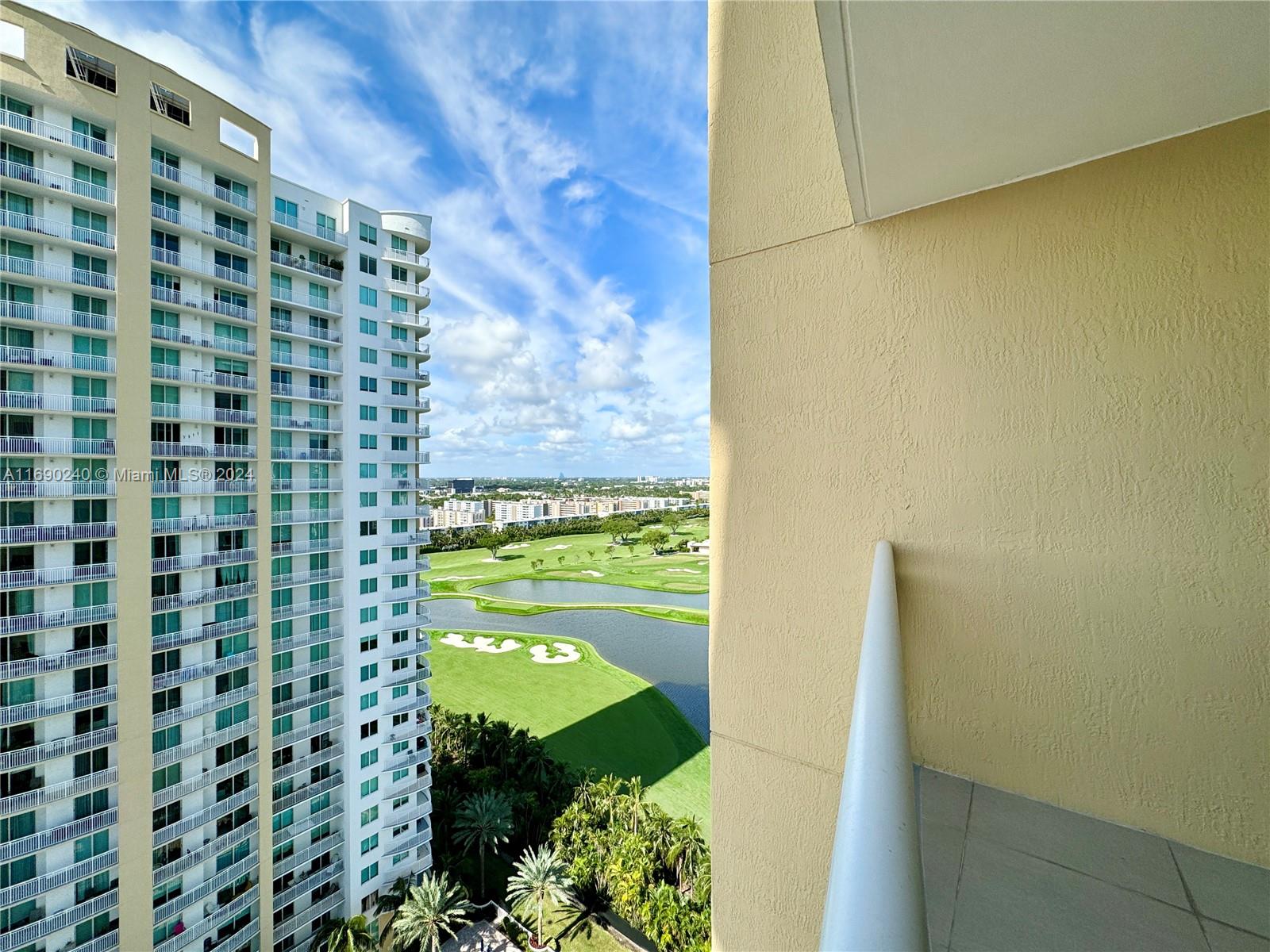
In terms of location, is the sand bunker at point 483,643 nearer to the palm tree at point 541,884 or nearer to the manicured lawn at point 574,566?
the manicured lawn at point 574,566

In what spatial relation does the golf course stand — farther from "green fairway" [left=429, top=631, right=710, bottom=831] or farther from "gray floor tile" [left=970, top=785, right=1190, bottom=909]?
"gray floor tile" [left=970, top=785, right=1190, bottom=909]

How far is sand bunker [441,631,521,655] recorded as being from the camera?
862 inches

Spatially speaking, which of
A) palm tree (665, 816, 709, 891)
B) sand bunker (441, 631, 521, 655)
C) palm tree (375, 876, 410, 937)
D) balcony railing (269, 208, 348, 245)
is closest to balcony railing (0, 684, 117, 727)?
palm tree (375, 876, 410, 937)

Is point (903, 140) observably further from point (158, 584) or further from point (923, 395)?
point (158, 584)

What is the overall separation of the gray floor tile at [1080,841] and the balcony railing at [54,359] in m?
10.5

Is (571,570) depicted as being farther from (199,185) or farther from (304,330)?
(199,185)

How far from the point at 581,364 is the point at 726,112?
53.8m

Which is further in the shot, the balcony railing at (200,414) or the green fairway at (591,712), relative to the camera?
the green fairway at (591,712)

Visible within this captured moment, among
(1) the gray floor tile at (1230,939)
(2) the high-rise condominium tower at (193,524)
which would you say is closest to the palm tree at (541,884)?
(2) the high-rise condominium tower at (193,524)

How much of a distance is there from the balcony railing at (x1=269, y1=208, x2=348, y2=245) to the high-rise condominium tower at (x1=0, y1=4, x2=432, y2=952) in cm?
4

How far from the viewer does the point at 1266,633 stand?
0.65 meters

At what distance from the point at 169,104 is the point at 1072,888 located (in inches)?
491

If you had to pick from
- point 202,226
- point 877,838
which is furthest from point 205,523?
point 877,838

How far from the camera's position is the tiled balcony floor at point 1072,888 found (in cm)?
66
